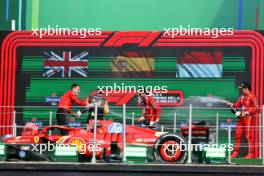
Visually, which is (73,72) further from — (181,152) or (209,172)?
(209,172)

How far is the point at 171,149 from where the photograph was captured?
9875 millimetres

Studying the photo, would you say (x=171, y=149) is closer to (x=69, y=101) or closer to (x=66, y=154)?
(x=66, y=154)

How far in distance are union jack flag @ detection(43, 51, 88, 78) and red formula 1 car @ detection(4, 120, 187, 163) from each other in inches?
71.7

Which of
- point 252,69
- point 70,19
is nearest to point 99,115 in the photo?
point 70,19

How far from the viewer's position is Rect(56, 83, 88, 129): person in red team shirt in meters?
12.4

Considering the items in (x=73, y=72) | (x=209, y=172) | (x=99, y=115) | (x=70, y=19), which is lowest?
(x=209, y=172)

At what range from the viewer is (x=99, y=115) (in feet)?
40.2

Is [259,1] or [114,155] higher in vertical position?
[259,1]

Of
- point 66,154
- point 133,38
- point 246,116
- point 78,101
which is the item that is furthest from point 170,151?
point 133,38

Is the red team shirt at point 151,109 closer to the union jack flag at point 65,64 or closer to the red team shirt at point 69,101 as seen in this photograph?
the red team shirt at point 69,101

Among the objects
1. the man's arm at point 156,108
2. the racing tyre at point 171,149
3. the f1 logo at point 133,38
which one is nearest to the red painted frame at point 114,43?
the f1 logo at point 133,38

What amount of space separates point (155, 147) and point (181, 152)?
428mm

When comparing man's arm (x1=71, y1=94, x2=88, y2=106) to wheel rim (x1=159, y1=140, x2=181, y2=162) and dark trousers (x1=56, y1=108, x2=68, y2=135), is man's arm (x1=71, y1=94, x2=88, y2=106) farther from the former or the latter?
wheel rim (x1=159, y1=140, x2=181, y2=162)

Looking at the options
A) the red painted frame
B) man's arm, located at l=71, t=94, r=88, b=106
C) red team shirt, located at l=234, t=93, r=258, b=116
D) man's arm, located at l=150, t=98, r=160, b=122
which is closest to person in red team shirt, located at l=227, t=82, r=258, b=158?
red team shirt, located at l=234, t=93, r=258, b=116
